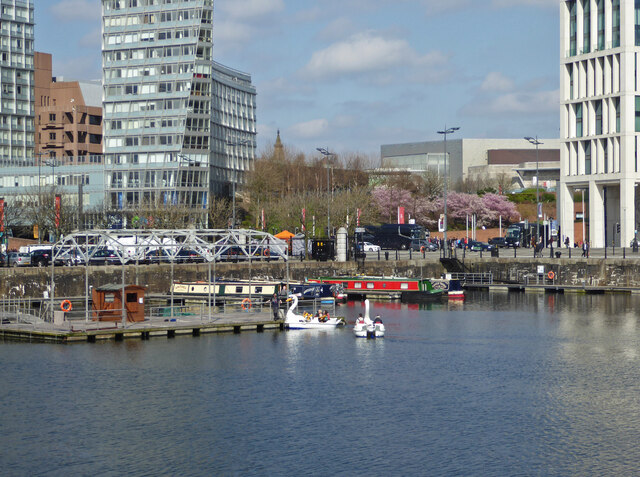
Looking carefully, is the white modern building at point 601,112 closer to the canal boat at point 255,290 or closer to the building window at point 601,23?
the building window at point 601,23

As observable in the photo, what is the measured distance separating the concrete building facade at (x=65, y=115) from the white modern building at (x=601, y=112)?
96943 mm

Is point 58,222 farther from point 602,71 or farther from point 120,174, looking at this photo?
point 602,71

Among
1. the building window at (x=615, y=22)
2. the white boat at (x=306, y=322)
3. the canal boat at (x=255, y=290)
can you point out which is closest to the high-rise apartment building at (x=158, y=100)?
the building window at (x=615, y=22)

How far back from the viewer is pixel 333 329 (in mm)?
67062

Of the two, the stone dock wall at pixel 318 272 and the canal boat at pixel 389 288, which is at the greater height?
the stone dock wall at pixel 318 272

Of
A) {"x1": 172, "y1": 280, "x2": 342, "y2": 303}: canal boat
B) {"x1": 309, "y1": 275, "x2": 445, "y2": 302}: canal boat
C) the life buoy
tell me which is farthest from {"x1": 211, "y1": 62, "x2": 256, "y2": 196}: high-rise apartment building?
the life buoy

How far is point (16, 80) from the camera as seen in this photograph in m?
183

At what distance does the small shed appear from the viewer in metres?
61.5

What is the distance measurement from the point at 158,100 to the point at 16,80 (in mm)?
47440

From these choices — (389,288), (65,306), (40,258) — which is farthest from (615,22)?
(65,306)

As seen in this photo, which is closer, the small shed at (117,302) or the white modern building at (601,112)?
the small shed at (117,302)

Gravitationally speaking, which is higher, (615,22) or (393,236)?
(615,22)

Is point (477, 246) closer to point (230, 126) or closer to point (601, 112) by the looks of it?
point (601, 112)

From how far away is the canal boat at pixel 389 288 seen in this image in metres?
89.2
